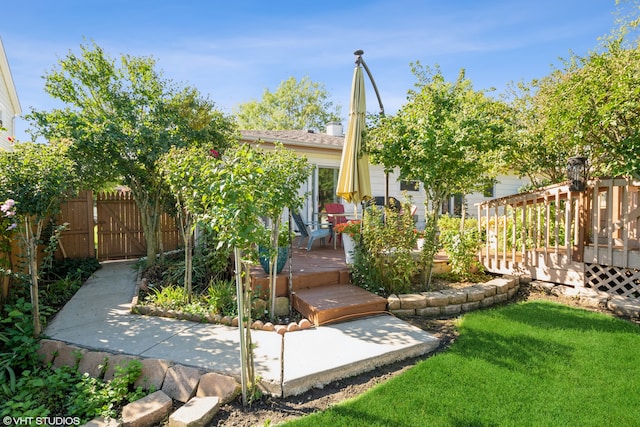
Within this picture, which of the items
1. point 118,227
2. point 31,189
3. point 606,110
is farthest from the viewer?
point 118,227

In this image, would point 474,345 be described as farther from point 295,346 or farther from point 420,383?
point 295,346

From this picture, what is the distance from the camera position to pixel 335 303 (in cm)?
434

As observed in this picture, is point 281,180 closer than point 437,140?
Yes

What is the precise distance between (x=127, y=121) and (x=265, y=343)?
4891mm

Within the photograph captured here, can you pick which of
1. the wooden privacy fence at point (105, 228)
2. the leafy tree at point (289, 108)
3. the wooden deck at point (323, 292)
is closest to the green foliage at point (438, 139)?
the wooden deck at point (323, 292)

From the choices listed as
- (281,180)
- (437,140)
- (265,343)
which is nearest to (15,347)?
(265,343)

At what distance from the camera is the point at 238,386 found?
8.82 ft

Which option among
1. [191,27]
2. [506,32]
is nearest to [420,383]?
[191,27]

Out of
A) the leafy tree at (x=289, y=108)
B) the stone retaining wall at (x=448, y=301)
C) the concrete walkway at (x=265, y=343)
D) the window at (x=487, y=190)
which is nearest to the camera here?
the concrete walkway at (x=265, y=343)

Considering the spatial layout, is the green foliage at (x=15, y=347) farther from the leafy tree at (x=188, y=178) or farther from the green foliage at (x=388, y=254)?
the green foliage at (x=388, y=254)

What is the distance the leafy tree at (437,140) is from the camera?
15.1 feet

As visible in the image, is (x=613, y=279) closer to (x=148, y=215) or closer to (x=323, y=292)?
(x=323, y=292)

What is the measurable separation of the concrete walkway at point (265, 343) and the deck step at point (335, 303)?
0.13m

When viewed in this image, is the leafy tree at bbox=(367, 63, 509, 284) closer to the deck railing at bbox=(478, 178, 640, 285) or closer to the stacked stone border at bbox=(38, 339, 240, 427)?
the deck railing at bbox=(478, 178, 640, 285)
